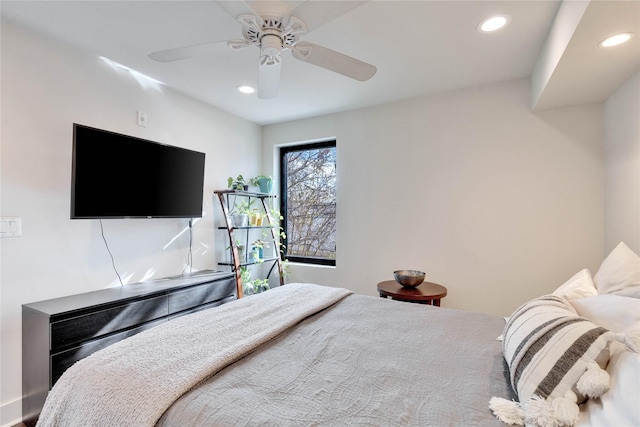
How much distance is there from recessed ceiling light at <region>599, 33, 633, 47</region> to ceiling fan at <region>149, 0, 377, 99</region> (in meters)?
1.17

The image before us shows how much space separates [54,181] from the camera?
2.09m

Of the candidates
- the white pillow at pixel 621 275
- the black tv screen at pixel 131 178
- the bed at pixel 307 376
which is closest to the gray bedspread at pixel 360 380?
the bed at pixel 307 376

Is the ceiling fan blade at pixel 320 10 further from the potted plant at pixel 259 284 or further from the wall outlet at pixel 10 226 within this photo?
the potted plant at pixel 259 284

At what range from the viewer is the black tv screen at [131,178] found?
208 centimetres

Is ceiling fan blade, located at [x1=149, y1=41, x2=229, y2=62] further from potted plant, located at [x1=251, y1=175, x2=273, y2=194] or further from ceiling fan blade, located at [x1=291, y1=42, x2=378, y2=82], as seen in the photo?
potted plant, located at [x1=251, y1=175, x2=273, y2=194]

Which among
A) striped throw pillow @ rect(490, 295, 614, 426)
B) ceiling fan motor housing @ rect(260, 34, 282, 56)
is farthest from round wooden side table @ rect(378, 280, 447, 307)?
ceiling fan motor housing @ rect(260, 34, 282, 56)

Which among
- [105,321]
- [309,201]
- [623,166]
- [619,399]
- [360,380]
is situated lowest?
[105,321]

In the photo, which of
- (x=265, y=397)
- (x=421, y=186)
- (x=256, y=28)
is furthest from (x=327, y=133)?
(x=265, y=397)

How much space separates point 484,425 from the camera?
2.69 ft

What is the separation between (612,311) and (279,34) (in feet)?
5.73

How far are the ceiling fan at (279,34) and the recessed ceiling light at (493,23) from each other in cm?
87

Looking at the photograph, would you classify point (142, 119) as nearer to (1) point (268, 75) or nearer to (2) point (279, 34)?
(1) point (268, 75)

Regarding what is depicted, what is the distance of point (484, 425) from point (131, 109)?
305cm

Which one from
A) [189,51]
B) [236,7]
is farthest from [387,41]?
[189,51]
